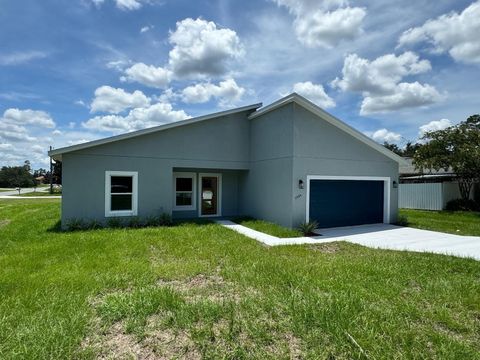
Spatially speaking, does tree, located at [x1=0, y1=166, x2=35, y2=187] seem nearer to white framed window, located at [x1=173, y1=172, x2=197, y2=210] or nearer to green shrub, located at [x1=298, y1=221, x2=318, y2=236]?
white framed window, located at [x1=173, y1=172, x2=197, y2=210]

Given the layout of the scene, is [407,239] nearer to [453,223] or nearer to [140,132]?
[453,223]

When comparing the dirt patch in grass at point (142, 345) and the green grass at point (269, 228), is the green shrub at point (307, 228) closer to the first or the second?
the green grass at point (269, 228)

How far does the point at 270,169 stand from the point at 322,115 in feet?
9.83

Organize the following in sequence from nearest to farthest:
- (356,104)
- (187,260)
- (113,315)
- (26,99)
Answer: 1. (113,315)
2. (187,260)
3. (356,104)
4. (26,99)

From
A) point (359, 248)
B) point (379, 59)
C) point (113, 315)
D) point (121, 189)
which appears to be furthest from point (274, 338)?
point (379, 59)

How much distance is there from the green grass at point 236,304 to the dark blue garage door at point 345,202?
4.55 metres

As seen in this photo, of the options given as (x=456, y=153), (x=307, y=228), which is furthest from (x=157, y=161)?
(x=456, y=153)

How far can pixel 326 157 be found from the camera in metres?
11.7

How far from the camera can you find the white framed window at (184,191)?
1380 cm

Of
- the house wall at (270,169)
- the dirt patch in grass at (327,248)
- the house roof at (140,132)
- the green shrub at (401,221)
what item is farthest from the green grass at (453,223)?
the house roof at (140,132)

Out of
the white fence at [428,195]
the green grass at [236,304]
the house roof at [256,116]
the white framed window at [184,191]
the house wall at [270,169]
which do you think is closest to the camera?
the green grass at [236,304]

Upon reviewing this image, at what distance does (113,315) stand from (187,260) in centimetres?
286

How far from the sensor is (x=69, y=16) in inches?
368

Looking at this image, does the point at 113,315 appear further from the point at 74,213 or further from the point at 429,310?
the point at 74,213
